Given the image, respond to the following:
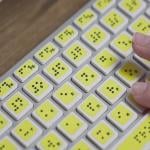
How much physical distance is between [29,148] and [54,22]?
0.20 meters

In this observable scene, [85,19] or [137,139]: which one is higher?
[85,19]

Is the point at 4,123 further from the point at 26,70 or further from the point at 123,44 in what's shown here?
the point at 123,44

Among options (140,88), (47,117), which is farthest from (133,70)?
(47,117)

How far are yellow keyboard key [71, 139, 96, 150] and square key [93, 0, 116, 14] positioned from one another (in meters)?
0.20

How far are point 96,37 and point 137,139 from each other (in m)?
0.16

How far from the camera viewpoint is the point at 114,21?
60 cm

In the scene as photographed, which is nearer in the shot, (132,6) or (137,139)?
(137,139)

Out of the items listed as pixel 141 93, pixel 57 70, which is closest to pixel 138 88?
pixel 141 93

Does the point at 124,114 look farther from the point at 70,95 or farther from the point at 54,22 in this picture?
the point at 54,22

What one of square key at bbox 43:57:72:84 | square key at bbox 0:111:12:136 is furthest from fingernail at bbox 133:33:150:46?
square key at bbox 0:111:12:136

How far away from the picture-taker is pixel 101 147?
0.51 metres

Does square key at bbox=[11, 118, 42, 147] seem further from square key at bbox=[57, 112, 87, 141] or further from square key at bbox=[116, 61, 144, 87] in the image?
square key at bbox=[116, 61, 144, 87]

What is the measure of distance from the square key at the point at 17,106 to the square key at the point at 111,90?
0.10m

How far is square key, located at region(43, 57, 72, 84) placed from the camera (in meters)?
0.55
